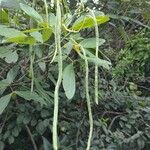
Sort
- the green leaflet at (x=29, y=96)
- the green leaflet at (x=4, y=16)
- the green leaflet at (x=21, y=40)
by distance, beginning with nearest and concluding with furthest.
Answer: the green leaflet at (x=21, y=40), the green leaflet at (x=4, y=16), the green leaflet at (x=29, y=96)

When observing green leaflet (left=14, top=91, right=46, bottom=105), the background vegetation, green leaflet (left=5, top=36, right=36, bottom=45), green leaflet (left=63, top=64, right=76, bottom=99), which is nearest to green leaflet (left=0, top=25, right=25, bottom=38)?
green leaflet (left=5, top=36, right=36, bottom=45)

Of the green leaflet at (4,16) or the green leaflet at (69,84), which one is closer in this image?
the green leaflet at (69,84)

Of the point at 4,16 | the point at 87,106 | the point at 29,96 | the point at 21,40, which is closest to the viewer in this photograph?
the point at 21,40

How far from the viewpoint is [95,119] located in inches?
69.7

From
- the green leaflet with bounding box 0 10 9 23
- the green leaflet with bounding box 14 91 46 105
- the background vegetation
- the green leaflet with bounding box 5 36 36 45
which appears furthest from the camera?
the background vegetation

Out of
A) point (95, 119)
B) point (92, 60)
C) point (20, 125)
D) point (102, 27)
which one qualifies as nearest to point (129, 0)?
point (102, 27)

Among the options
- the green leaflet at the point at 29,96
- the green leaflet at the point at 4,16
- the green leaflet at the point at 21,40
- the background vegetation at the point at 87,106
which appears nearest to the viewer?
the green leaflet at the point at 21,40

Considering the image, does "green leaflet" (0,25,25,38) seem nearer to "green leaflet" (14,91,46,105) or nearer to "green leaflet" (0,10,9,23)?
"green leaflet" (0,10,9,23)

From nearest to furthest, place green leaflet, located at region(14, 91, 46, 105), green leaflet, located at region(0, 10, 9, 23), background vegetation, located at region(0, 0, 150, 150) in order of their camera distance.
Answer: green leaflet, located at region(0, 10, 9, 23) → green leaflet, located at region(14, 91, 46, 105) → background vegetation, located at region(0, 0, 150, 150)

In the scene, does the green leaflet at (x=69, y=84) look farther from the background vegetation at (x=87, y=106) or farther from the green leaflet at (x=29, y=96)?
the background vegetation at (x=87, y=106)

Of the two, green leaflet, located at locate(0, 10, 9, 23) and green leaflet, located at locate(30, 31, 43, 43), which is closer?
green leaflet, located at locate(30, 31, 43, 43)

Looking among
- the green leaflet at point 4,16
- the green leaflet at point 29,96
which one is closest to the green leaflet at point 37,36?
the green leaflet at point 4,16

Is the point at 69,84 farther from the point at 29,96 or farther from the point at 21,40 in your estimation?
the point at 29,96

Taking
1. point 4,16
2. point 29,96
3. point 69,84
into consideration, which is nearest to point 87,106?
point 29,96
